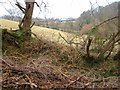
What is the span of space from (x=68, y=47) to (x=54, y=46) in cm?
71

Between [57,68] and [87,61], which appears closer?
[57,68]

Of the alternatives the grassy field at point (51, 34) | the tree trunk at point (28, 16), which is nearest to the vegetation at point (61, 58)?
the grassy field at point (51, 34)

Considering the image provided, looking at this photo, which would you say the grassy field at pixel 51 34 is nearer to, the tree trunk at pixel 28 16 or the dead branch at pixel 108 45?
the tree trunk at pixel 28 16

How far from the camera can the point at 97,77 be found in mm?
11320

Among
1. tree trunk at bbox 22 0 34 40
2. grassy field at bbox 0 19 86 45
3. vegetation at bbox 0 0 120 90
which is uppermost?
tree trunk at bbox 22 0 34 40

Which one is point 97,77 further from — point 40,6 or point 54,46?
point 40,6

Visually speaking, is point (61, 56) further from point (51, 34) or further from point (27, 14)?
point (27, 14)

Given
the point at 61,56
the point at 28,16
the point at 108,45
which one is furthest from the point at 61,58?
the point at 28,16

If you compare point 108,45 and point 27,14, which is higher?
point 27,14

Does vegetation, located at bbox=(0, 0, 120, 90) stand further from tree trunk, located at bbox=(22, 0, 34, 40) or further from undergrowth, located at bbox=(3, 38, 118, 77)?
tree trunk, located at bbox=(22, 0, 34, 40)

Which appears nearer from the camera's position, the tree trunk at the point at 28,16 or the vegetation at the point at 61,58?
the vegetation at the point at 61,58

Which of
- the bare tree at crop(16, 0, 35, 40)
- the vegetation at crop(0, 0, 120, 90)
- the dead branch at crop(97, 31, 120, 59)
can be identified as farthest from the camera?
the bare tree at crop(16, 0, 35, 40)

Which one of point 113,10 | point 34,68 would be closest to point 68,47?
point 113,10

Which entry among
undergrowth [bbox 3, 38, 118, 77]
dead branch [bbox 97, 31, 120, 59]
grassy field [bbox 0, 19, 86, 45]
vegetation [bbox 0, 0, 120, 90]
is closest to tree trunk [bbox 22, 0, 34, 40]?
vegetation [bbox 0, 0, 120, 90]
